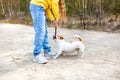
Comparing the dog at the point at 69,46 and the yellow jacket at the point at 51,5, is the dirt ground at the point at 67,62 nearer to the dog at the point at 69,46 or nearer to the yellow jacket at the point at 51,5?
the dog at the point at 69,46

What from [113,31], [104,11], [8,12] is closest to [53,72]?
[113,31]

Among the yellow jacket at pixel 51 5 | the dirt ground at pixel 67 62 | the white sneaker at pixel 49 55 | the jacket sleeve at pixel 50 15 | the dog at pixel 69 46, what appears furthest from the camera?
the white sneaker at pixel 49 55

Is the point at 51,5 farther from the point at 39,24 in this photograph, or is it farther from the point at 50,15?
the point at 39,24

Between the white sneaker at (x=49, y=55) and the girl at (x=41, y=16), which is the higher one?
the girl at (x=41, y=16)

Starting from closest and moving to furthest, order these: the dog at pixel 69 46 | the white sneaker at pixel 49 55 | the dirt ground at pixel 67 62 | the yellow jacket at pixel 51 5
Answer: the dirt ground at pixel 67 62
the yellow jacket at pixel 51 5
the dog at pixel 69 46
the white sneaker at pixel 49 55

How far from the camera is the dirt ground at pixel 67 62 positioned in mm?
Answer: 5254

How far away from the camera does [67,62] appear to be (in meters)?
5.89

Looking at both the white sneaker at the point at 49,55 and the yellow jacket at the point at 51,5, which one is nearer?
the yellow jacket at the point at 51,5

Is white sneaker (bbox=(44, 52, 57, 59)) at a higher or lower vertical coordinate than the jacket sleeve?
lower

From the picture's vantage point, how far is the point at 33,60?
6.06m

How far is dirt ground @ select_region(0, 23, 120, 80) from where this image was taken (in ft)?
17.2

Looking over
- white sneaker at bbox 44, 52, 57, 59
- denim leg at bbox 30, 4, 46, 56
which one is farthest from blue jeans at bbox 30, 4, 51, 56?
white sneaker at bbox 44, 52, 57, 59

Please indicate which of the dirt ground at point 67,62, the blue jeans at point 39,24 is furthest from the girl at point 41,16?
the dirt ground at point 67,62

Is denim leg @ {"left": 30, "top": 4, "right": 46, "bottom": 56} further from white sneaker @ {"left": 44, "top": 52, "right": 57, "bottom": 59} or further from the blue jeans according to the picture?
white sneaker @ {"left": 44, "top": 52, "right": 57, "bottom": 59}
